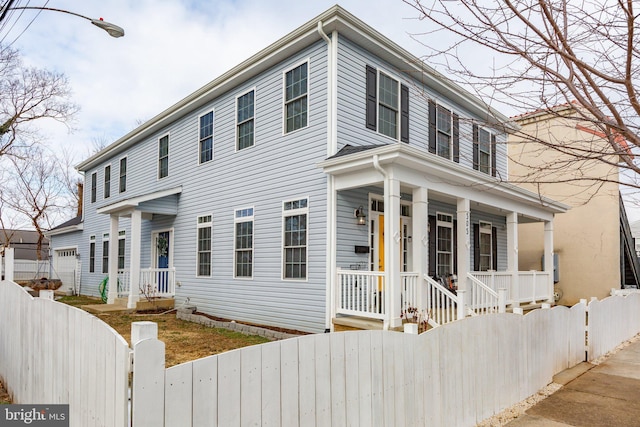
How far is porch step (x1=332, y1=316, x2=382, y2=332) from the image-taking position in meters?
7.80

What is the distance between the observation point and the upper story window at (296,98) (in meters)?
9.61

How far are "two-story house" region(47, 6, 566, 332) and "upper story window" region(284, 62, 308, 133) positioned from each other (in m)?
0.03

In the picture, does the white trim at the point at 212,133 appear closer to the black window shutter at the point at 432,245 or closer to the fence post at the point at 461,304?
the black window shutter at the point at 432,245

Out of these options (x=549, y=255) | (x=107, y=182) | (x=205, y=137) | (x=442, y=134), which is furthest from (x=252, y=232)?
(x=107, y=182)

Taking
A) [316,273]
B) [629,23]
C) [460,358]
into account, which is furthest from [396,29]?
[316,273]

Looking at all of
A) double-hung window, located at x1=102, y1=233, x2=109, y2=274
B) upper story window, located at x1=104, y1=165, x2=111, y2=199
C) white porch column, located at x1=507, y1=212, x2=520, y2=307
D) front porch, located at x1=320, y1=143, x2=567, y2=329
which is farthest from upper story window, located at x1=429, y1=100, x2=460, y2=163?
upper story window, located at x1=104, y1=165, x2=111, y2=199

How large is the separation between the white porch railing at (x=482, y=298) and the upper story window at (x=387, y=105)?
3.61 meters

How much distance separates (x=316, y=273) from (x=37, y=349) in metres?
5.19

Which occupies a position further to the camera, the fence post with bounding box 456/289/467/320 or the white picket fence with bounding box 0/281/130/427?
the fence post with bounding box 456/289/467/320

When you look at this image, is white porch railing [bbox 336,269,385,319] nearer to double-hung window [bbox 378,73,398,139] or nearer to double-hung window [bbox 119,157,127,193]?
double-hung window [bbox 378,73,398,139]

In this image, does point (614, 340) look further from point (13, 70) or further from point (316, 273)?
point (13, 70)

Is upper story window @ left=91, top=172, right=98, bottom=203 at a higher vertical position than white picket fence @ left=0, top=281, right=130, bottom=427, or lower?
higher

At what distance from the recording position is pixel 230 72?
1112cm

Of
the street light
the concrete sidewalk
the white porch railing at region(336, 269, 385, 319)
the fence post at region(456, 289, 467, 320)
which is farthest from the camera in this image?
the white porch railing at region(336, 269, 385, 319)
